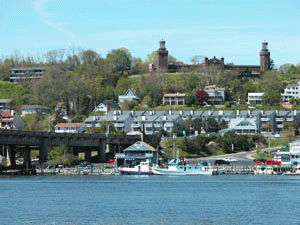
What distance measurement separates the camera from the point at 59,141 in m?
156

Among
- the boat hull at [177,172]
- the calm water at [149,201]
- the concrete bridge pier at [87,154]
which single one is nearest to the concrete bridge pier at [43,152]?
the concrete bridge pier at [87,154]

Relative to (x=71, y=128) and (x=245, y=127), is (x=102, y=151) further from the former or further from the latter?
(x=245, y=127)

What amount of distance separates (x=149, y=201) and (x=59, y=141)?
73633 mm

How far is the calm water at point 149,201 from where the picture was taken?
68.4m

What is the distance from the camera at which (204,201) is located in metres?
84.6

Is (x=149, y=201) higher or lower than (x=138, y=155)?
lower

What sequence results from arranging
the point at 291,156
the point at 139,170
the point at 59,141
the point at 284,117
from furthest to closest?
the point at 284,117 → the point at 59,141 → the point at 291,156 → the point at 139,170

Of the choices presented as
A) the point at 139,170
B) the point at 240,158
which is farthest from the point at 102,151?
the point at 240,158

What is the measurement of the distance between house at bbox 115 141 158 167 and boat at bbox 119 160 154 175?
8909 millimetres

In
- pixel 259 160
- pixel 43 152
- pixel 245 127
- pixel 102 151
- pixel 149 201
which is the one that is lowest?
pixel 149 201

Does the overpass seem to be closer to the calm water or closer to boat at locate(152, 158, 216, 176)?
the calm water

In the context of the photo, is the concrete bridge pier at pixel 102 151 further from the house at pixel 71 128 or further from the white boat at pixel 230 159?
the house at pixel 71 128

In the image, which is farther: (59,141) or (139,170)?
(59,141)

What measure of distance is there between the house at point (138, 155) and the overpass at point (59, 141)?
1004 centimetres
